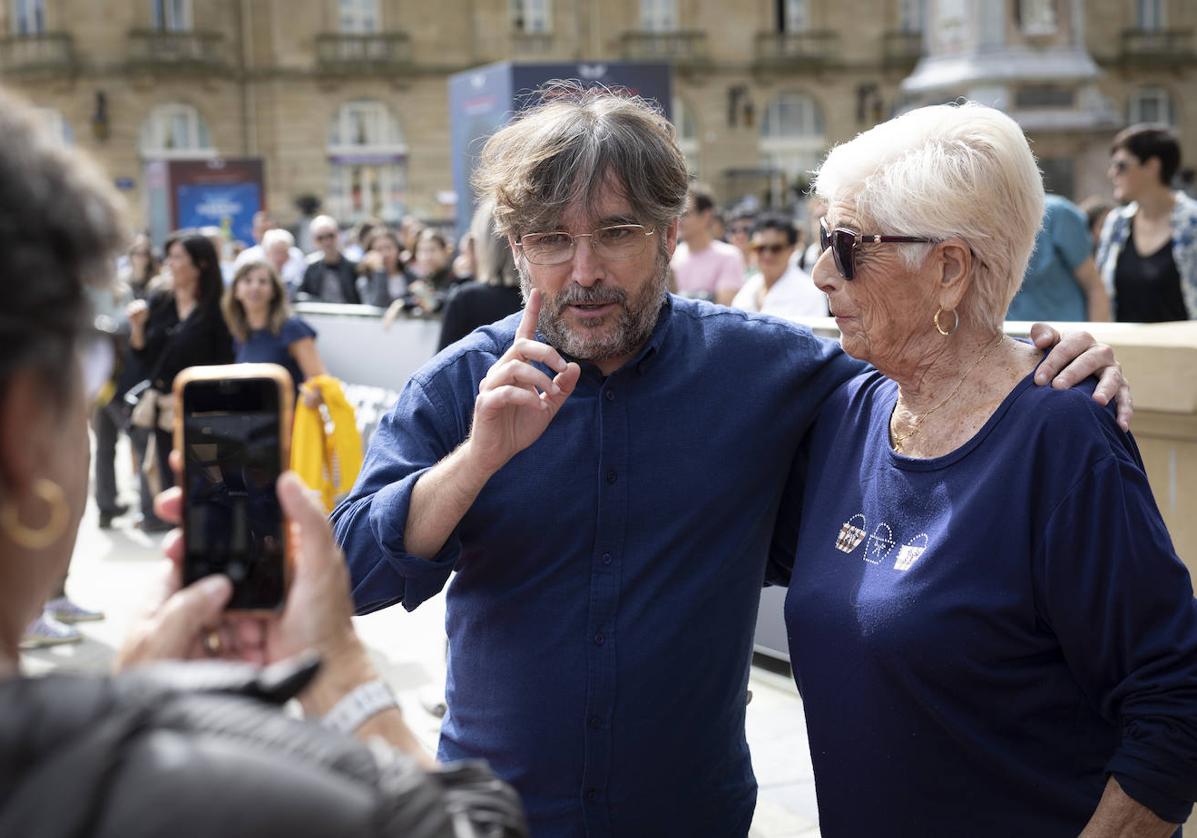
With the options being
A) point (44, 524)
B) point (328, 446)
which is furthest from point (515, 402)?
point (328, 446)

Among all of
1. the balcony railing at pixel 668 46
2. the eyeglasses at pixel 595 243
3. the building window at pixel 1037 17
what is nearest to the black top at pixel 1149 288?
the eyeglasses at pixel 595 243

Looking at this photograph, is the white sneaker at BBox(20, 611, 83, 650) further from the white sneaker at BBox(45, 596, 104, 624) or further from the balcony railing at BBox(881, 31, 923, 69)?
the balcony railing at BBox(881, 31, 923, 69)

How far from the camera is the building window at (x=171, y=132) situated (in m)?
40.6

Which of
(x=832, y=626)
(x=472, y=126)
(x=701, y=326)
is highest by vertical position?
(x=472, y=126)

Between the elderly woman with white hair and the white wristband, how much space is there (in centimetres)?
100

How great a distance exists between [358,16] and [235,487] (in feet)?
143

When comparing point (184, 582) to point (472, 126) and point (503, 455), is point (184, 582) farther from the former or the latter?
point (472, 126)

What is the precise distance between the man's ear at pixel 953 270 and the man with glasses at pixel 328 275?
475 inches

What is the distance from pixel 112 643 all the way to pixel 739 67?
39891 millimetres

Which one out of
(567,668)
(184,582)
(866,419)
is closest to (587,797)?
(567,668)

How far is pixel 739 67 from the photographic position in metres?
44.2

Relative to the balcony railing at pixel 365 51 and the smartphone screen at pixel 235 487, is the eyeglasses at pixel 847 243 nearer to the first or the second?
the smartphone screen at pixel 235 487

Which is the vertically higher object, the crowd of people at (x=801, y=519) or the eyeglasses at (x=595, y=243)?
the eyeglasses at (x=595, y=243)

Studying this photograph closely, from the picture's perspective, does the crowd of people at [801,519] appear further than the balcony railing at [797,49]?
No
